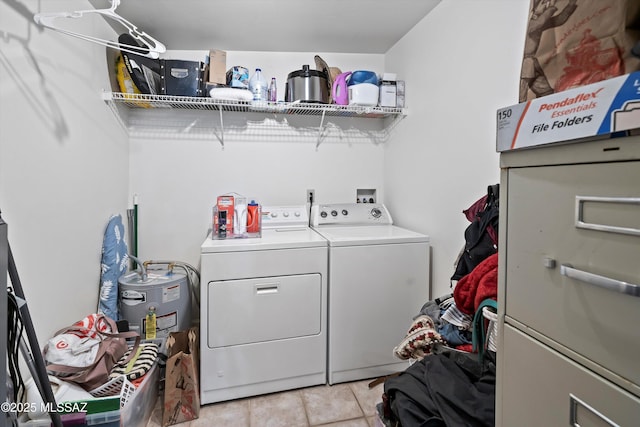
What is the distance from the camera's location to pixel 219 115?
2404 millimetres

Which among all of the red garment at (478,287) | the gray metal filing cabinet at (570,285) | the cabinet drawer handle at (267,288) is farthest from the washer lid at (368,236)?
the gray metal filing cabinet at (570,285)

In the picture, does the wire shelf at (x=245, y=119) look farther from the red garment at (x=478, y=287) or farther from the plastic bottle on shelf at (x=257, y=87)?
the red garment at (x=478, y=287)

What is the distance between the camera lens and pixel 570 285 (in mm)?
567

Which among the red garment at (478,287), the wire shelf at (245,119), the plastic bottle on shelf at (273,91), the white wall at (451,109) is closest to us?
the red garment at (478,287)

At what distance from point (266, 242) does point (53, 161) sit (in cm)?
110

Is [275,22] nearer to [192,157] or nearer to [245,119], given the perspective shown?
[245,119]

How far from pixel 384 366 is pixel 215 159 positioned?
1974 millimetres

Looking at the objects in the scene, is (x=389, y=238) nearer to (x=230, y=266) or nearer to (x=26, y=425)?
(x=230, y=266)

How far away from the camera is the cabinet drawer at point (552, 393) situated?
1.63 ft

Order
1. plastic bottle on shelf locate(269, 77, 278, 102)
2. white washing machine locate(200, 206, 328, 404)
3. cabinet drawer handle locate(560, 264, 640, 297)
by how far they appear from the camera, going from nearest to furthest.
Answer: cabinet drawer handle locate(560, 264, 640, 297), white washing machine locate(200, 206, 328, 404), plastic bottle on shelf locate(269, 77, 278, 102)

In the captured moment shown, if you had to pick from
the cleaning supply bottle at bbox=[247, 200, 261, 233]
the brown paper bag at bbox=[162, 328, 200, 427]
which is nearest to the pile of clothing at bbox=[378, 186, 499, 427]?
the brown paper bag at bbox=[162, 328, 200, 427]

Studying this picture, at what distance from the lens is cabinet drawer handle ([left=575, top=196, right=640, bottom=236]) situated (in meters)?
0.46

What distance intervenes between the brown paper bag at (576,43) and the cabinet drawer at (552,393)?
0.55 m

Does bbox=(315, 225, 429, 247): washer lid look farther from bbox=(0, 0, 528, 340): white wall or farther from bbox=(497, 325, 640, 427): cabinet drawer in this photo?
bbox=(497, 325, 640, 427): cabinet drawer
